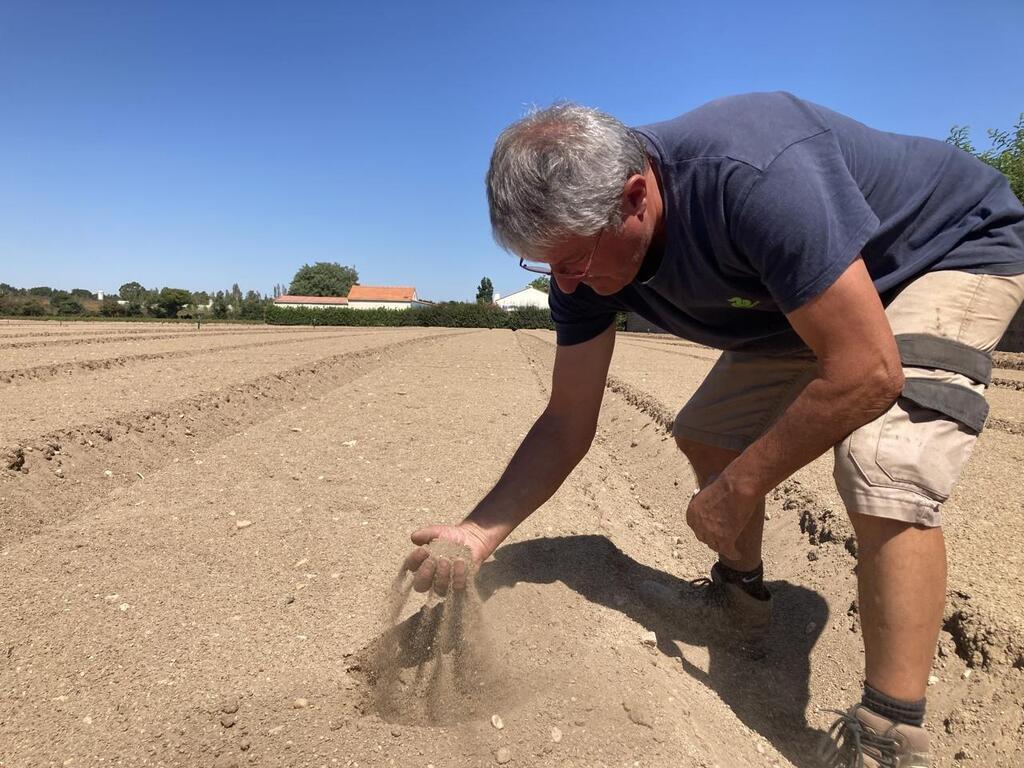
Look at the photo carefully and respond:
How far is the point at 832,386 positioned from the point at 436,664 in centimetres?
131

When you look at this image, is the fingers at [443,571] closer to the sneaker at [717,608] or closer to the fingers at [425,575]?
the fingers at [425,575]

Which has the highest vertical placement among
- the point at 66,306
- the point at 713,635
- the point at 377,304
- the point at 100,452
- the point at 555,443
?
the point at 377,304

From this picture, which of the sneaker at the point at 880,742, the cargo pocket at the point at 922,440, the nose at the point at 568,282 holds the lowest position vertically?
the sneaker at the point at 880,742

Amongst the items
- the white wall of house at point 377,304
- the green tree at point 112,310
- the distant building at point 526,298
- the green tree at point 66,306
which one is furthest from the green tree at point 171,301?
the distant building at point 526,298

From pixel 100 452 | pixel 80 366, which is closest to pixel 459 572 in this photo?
pixel 100 452

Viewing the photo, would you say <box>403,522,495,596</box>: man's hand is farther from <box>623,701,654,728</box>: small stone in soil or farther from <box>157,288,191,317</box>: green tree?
<box>157,288,191,317</box>: green tree

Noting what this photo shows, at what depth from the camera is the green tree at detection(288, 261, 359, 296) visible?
10044 cm

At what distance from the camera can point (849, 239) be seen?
1342 mm

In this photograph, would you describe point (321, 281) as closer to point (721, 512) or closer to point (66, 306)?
point (66, 306)

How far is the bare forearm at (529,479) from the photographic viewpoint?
211cm

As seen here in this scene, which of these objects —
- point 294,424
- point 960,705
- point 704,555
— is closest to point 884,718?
point 960,705

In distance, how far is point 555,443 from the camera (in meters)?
2.24

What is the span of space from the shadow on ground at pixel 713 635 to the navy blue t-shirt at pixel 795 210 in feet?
3.88

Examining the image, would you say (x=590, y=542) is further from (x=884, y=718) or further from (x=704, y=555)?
(x=884, y=718)
